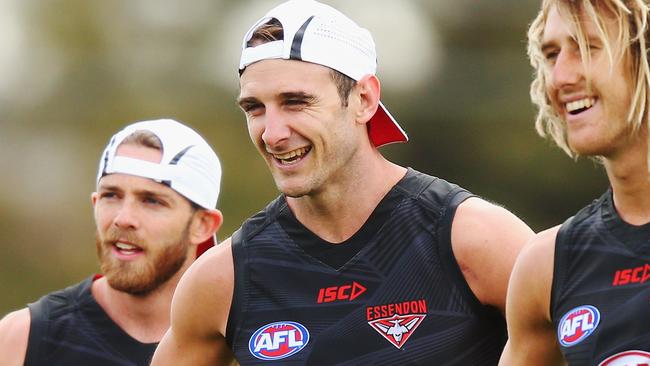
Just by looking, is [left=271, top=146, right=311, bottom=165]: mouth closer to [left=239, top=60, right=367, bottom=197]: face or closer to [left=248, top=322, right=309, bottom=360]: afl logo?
[left=239, top=60, right=367, bottom=197]: face

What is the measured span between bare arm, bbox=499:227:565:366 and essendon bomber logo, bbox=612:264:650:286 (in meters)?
0.32

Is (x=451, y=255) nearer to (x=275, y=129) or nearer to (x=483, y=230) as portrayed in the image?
(x=483, y=230)

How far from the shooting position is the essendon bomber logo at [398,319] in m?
7.16

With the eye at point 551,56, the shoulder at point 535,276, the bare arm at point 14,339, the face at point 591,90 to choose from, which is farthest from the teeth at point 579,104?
the bare arm at point 14,339

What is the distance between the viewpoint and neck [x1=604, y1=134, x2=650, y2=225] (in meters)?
6.30

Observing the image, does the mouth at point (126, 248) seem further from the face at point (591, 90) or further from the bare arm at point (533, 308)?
Answer: the face at point (591, 90)

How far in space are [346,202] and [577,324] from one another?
148 cm

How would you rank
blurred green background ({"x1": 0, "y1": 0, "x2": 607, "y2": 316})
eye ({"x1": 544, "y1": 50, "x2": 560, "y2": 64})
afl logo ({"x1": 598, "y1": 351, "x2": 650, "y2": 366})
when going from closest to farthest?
afl logo ({"x1": 598, "y1": 351, "x2": 650, "y2": 366})
eye ({"x1": 544, "y1": 50, "x2": 560, "y2": 64})
blurred green background ({"x1": 0, "y1": 0, "x2": 607, "y2": 316})

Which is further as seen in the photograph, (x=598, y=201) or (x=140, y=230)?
(x=140, y=230)

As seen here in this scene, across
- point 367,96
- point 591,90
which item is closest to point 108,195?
Result: point 367,96

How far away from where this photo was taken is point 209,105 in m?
28.1

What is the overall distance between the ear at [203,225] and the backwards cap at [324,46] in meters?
1.86

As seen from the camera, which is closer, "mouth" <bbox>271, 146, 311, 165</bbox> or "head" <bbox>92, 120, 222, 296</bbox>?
"mouth" <bbox>271, 146, 311, 165</bbox>

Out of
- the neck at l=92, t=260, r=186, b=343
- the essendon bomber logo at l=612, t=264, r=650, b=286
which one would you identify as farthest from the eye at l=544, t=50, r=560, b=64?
the neck at l=92, t=260, r=186, b=343
